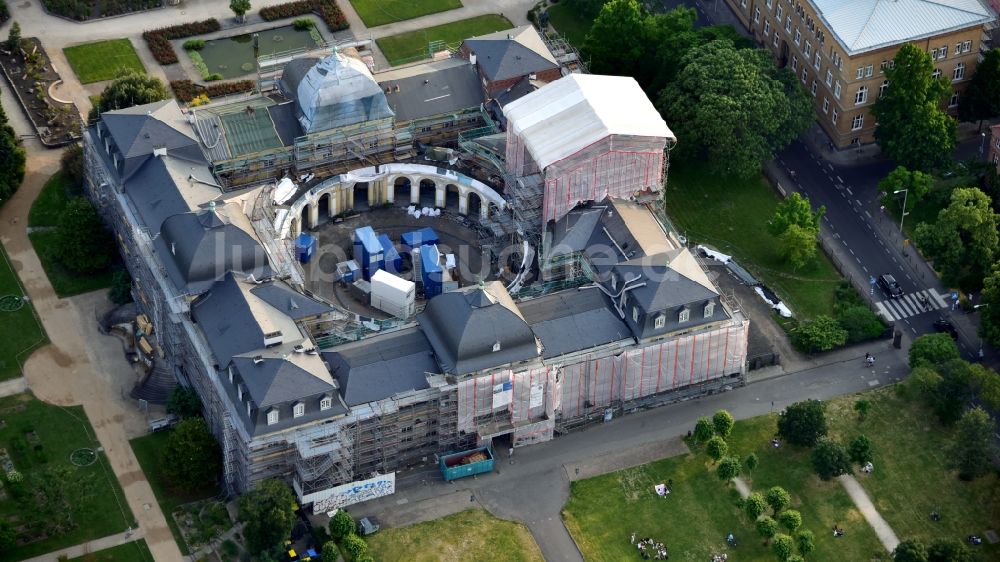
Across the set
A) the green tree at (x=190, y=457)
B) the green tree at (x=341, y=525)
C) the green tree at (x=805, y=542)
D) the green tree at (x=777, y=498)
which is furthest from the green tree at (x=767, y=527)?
the green tree at (x=190, y=457)

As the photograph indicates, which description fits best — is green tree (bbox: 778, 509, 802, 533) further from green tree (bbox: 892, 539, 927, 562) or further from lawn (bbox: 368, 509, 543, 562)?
lawn (bbox: 368, 509, 543, 562)

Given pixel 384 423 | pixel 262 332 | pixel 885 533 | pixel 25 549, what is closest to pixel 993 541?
pixel 885 533

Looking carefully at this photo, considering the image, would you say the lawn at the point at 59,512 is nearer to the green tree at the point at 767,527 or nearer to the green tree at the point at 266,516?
the green tree at the point at 266,516

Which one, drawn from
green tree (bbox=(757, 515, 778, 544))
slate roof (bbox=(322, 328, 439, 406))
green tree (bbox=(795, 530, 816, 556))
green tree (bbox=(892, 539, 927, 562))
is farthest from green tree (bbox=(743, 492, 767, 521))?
slate roof (bbox=(322, 328, 439, 406))

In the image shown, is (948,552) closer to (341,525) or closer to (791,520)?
(791,520)

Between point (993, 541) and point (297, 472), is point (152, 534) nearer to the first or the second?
point (297, 472)

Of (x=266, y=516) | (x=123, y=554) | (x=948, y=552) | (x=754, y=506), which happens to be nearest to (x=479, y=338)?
(x=266, y=516)
